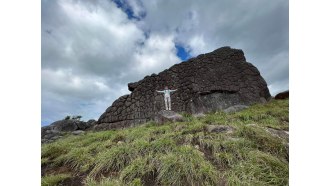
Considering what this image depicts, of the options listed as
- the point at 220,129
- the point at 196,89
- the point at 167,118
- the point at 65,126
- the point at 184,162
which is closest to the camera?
the point at 184,162

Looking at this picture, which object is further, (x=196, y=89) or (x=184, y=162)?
(x=196, y=89)

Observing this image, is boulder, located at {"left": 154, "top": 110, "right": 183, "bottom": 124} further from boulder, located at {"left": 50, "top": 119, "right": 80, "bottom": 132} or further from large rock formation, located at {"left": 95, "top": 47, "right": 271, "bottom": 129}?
boulder, located at {"left": 50, "top": 119, "right": 80, "bottom": 132}

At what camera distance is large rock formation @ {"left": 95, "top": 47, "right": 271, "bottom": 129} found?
948 cm

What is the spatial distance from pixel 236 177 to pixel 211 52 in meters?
9.35

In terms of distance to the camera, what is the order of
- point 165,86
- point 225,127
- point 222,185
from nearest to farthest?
1. point 222,185
2. point 225,127
3. point 165,86

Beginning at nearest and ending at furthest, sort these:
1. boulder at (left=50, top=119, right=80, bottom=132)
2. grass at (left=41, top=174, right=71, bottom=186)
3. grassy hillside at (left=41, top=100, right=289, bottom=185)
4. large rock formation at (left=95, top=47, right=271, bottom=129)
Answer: grassy hillside at (left=41, top=100, right=289, bottom=185), grass at (left=41, top=174, right=71, bottom=186), large rock formation at (left=95, top=47, right=271, bottom=129), boulder at (left=50, top=119, right=80, bottom=132)

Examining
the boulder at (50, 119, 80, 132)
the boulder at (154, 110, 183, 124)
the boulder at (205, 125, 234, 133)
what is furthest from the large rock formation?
the boulder at (205, 125, 234, 133)

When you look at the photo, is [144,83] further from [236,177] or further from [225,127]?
[236,177]

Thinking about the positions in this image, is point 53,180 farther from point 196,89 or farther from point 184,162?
point 196,89

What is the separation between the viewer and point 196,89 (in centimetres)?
991

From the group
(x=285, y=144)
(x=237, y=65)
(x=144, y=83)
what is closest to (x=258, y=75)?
(x=237, y=65)

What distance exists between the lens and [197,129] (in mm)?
4469

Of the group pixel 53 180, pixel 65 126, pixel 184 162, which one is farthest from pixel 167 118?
pixel 65 126

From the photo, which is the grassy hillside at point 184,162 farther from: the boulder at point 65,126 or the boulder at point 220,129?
the boulder at point 65,126
